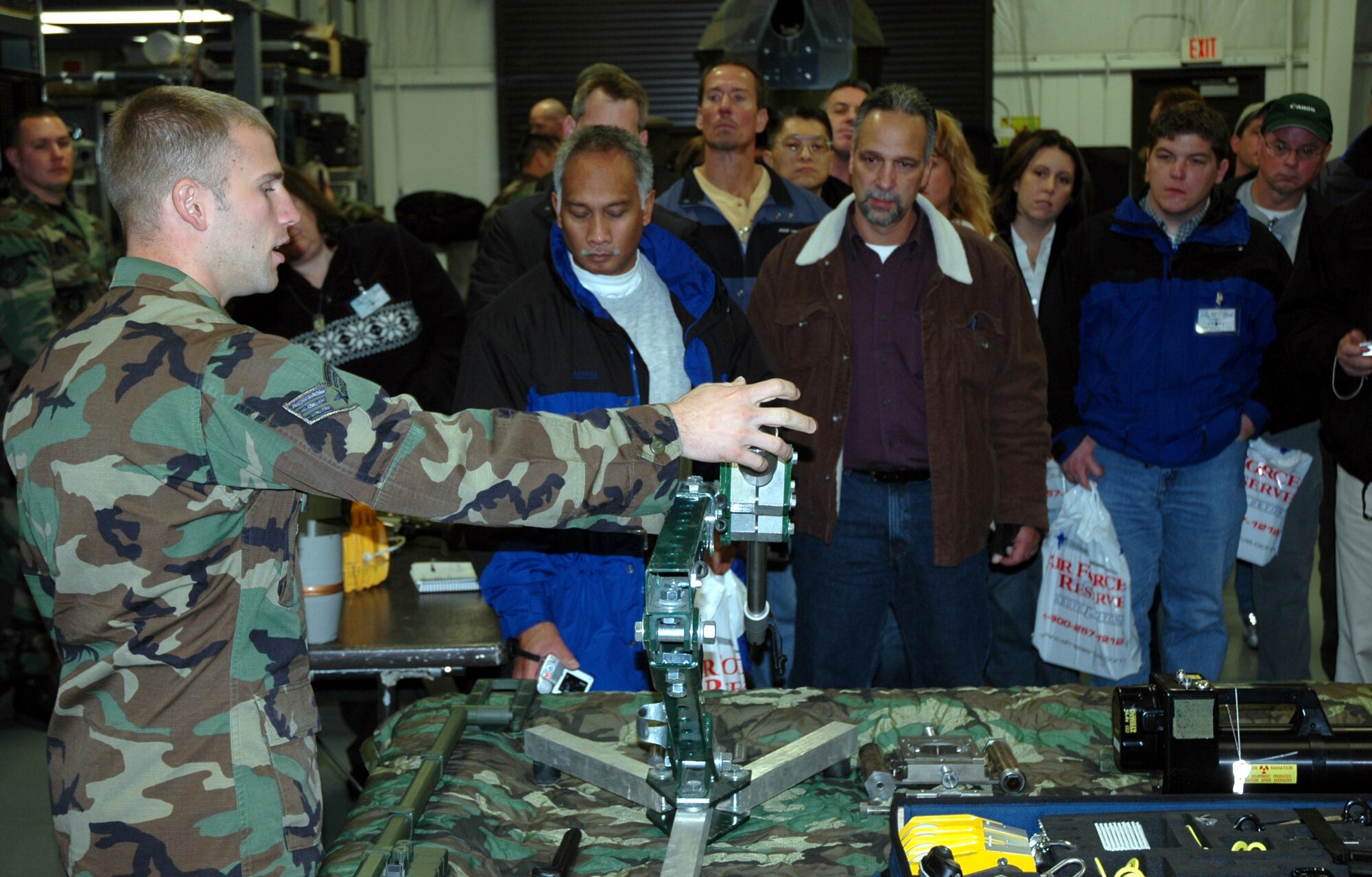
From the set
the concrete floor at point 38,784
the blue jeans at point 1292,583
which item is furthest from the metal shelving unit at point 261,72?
the blue jeans at point 1292,583

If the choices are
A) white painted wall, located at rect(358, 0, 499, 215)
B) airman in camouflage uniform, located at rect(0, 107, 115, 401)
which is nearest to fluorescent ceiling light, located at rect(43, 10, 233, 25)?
airman in camouflage uniform, located at rect(0, 107, 115, 401)

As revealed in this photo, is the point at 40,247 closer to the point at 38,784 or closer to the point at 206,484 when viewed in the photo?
the point at 38,784

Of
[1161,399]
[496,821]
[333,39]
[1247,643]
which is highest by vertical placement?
[333,39]

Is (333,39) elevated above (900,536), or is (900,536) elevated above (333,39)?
(333,39)

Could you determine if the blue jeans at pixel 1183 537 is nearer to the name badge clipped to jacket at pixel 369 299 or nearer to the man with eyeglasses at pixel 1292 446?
the man with eyeglasses at pixel 1292 446

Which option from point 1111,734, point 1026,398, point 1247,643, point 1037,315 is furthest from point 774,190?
point 1247,643

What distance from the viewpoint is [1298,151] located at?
11.9 feet

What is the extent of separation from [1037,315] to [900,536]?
964mm

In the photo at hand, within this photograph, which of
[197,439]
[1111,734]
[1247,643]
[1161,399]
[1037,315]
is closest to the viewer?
[197,439]

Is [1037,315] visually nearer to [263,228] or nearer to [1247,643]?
[1247,643]

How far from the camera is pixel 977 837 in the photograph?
1.50m

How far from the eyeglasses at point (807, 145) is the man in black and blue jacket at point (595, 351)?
70.4 inches

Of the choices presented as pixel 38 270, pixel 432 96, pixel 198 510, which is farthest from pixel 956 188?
pixel 432 96

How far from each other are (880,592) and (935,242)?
0.83 m
